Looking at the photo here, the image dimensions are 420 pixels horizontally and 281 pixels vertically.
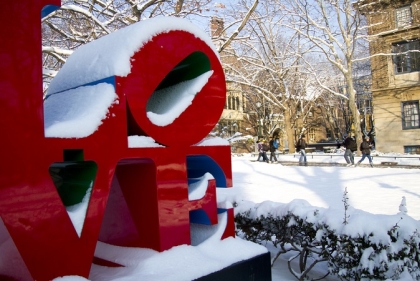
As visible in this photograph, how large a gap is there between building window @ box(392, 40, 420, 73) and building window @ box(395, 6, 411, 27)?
4.33 ft

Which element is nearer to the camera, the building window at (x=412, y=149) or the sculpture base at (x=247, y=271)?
the sculpture base at (x=247, y=271)

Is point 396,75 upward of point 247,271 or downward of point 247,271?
upward

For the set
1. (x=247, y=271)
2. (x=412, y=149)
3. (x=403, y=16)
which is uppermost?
(x=403, y=16)

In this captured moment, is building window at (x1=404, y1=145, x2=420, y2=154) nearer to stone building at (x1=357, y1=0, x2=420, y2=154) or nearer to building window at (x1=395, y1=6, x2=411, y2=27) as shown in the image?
stone building at (x1=357, y1=0, x2=420, y2=154)

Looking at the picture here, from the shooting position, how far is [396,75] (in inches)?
1037

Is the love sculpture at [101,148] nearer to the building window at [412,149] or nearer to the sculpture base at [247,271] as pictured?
the sculpture base at [247,271]

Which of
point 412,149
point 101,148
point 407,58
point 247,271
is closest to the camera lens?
point 101,148

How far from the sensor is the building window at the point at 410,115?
25500mm

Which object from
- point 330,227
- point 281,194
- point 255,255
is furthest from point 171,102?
point 281,194

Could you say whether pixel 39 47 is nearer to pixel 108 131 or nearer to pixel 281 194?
pixel 108 131

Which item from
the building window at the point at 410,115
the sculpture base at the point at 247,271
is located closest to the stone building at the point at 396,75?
the building window at the point at 410,115

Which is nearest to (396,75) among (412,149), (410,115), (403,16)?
(410,115)

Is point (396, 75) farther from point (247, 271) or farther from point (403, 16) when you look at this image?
point (247, 271)

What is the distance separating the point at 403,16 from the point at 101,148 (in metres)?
28.0
